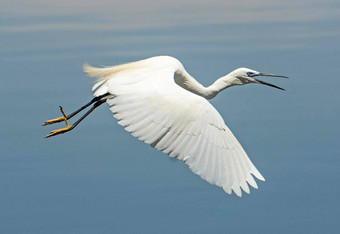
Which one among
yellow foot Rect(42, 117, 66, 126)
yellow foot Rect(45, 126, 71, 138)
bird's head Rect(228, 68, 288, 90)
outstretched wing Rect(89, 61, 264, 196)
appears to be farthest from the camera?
bird's head Rect(228, 68, 288, 90)

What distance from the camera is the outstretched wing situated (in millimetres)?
5816

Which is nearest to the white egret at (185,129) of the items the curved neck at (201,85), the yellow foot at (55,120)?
the curved neck at (201,85)

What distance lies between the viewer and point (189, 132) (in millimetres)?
5973

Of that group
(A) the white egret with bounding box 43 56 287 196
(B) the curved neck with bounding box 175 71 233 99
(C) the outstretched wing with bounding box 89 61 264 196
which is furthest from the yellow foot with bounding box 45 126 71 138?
(C) the outstretched wing with bounding box 89 61 264 196

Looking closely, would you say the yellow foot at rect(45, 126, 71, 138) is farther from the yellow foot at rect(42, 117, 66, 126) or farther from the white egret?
the white egret

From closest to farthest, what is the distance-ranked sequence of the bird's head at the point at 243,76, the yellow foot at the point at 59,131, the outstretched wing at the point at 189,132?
the outstretched wing at the point at 189,132 → the yellow foot at the point at 59,131 → the bird's head at the point at 243,76

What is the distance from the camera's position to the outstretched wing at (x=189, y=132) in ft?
19.1

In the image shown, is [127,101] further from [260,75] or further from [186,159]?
[260,75]

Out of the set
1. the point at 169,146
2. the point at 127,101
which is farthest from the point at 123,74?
the point at 169,146

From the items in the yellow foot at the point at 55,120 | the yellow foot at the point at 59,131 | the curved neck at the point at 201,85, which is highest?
the curved neck at the point at 201,85

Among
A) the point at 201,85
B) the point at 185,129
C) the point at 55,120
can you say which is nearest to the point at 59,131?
the point at 55,120

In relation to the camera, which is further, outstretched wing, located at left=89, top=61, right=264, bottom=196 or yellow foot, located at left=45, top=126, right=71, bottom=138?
yellow foot, located at left=45, top=126, right=71, bottom=138

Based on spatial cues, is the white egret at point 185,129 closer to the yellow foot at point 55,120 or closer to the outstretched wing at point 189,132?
the outstretched wing at point 189,132

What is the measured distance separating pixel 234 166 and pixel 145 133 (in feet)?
2.39
